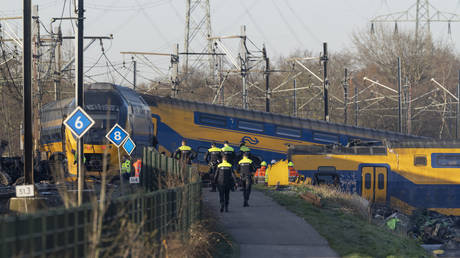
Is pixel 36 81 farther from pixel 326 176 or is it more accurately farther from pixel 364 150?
pixel 364 150

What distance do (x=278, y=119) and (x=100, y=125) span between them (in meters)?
10.2

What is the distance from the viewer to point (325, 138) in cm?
3778

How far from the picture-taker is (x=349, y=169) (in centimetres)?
3206

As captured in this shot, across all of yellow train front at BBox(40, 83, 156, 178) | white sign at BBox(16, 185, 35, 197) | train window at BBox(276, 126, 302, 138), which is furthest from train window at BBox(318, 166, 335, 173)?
white sign at BBox(16, 185, 35, 197)

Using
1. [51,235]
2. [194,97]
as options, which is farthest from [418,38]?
[51,235]

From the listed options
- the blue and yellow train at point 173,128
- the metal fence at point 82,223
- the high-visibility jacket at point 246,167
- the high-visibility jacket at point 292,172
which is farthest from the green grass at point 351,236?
the blue and yellow train at point 173,128

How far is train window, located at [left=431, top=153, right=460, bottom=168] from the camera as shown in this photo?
31.0m

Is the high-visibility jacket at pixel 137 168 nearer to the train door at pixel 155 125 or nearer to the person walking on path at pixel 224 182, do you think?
the train door at pixel 155 125

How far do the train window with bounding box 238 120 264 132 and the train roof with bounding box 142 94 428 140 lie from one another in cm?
26

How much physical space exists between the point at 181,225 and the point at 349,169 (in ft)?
67.0

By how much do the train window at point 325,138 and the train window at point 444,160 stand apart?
300 inches

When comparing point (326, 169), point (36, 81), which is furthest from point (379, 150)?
point (36, 81)

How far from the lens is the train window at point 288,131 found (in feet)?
120

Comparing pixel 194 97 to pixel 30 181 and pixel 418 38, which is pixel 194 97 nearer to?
pixel 418 38
